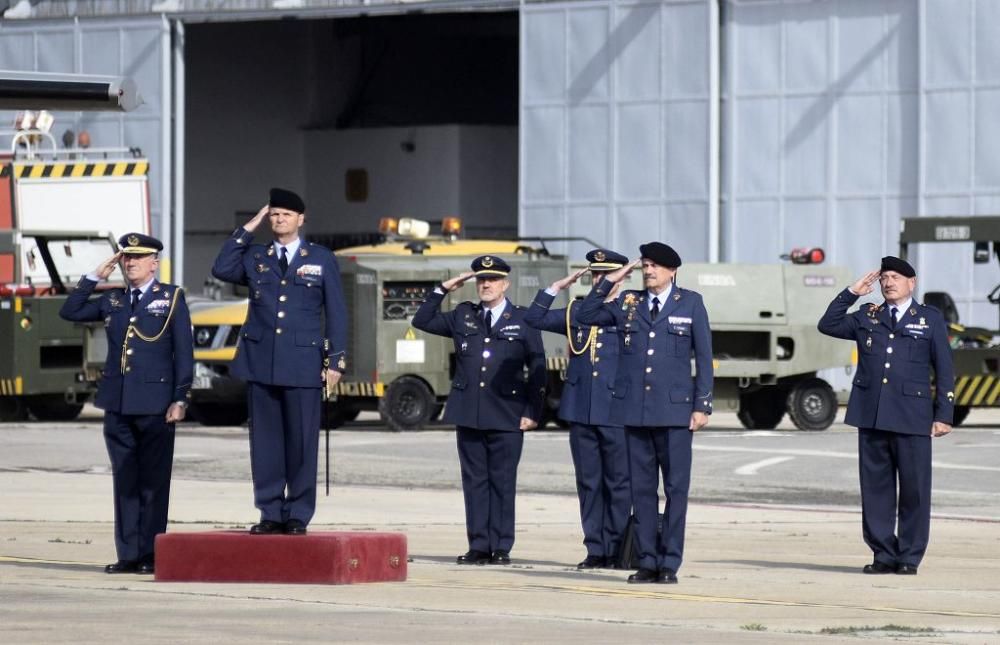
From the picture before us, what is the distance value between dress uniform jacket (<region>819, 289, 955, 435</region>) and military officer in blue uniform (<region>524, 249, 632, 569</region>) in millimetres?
1392

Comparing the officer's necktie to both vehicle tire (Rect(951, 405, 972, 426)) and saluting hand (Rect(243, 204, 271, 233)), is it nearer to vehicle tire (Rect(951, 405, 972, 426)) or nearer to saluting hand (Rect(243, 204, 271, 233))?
saluting hand (Rect(243, 204, 271, 233))

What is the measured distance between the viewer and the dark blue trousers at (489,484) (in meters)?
13.0

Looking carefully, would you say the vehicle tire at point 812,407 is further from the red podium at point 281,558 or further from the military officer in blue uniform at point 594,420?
the red podium at point 281,558

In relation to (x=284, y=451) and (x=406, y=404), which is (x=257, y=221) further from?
(x=406, y=404)

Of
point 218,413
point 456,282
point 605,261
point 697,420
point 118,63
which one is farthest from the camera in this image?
point 118,63

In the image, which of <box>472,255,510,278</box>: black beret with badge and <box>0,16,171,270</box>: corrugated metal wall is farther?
<box>0,16,171,270</box>: corrugated metal wall

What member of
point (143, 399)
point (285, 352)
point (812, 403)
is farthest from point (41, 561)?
point (812, 403)

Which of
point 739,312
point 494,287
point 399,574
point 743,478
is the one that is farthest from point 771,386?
point 399,574

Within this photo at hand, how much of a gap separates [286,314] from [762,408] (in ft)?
54.2

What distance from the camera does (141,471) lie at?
12336 mm

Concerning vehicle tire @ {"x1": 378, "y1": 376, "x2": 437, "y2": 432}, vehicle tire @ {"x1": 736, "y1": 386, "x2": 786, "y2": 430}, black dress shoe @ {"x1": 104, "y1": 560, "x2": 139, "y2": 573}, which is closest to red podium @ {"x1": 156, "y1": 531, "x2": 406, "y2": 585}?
black dress shoe @ {"x1": 104, "y1": 560, "x2": 139, "y2": 573}

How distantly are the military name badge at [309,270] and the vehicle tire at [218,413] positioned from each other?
54.7ft

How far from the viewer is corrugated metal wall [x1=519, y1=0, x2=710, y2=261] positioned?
35.2 meters

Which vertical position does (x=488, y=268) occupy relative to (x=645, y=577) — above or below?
above
